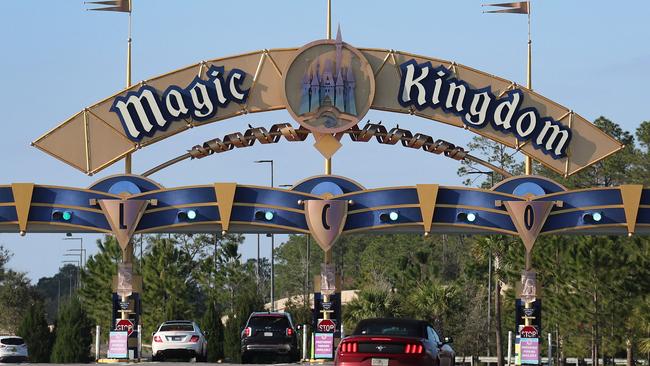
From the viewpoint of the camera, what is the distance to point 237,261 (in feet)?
324

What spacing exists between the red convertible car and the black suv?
53.4 ft

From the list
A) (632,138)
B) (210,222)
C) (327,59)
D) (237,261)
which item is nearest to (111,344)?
(210,222)

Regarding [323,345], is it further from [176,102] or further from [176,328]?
[176,102]

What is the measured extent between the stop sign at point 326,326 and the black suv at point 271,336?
859mm

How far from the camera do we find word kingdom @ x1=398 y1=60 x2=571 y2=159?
154ft

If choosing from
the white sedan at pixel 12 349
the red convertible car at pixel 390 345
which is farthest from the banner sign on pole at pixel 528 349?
the white sedan at pixel 12 349

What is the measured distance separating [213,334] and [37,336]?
10.6 metres

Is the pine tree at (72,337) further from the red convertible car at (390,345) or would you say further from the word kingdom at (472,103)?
the red convertible car at (390,345)

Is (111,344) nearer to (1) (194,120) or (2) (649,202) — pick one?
(1) (194,120)

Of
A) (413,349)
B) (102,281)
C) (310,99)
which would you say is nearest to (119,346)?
(310,99)

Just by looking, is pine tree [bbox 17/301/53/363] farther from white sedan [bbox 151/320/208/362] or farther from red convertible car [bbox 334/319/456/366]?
red convertible car [bbox 334/319/456/366]

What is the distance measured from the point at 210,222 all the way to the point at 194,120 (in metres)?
3.66

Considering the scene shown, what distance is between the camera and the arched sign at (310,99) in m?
46.6

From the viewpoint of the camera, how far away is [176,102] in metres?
47.0
